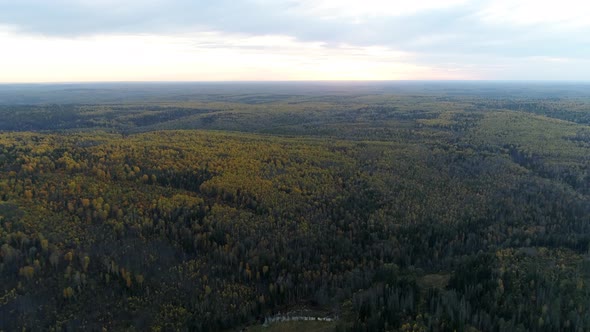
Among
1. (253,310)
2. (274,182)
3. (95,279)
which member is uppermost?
(274,182)

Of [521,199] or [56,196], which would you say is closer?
[56,196]

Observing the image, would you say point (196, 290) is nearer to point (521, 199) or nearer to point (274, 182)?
point (274, 182)

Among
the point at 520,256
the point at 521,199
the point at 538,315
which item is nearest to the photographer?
the point at 538,315

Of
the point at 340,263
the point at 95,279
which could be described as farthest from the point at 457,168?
the point at 95,279

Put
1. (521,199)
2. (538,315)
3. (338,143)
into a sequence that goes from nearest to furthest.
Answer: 1. (538,315)
2. (521,199)
3. (338,143)

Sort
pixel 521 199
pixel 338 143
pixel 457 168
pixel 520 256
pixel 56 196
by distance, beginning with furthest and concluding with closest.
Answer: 1. pixel 338 143
2. pixel 457 168
3. pixel 521 199
4. pixel 56 196
5. pixel 520 256

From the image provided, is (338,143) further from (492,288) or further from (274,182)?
(492,288)

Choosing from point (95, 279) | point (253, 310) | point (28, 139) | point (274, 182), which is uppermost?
point (28, 139)

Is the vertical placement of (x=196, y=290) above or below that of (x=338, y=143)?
below

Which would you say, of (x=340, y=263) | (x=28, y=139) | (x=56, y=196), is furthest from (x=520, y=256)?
(x=28, y=139)
